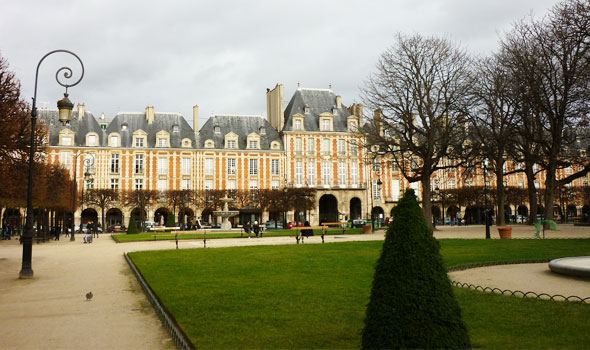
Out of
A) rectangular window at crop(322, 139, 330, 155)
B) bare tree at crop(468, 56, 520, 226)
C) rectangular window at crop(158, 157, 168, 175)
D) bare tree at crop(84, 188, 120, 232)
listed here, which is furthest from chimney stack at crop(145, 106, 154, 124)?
bare tree at crop(468, 56, 520, 226)

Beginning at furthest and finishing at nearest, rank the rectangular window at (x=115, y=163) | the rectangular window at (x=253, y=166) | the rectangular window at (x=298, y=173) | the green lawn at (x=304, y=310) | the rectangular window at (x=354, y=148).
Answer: the rectangular window at (x=298, y=173), the rectangular window at (x=253, y=166), the rectangular window at (x=115, y=163), the rectangular window at (x=354, y=148), the green lawn at (x=304, y=310)

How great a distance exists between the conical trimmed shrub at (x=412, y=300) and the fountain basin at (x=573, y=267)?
5818mm

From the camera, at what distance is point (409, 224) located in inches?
154

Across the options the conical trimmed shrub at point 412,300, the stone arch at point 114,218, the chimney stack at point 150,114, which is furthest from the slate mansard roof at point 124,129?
the conical trimmed shrub at point 412,300

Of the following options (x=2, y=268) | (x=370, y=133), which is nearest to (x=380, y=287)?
(x=2, y=268)

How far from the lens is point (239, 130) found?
51.0 m

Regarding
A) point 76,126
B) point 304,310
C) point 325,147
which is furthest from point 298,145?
point 304,310

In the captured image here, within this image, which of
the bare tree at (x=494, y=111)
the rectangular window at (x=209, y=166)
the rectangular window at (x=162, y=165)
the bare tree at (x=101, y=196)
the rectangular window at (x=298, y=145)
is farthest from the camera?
the rectangular window at (x=298, y=145)

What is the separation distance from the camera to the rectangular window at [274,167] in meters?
49.6

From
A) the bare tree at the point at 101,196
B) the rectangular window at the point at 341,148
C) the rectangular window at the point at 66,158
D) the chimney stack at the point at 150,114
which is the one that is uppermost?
the chimney stack at the point at 150,114

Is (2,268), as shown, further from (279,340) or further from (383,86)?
(383,86)

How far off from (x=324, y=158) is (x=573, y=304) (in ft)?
146

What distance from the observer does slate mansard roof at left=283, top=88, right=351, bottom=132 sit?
167 ft

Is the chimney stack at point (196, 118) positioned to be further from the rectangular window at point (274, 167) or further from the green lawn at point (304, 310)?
the green lawn at point (304, 310)
